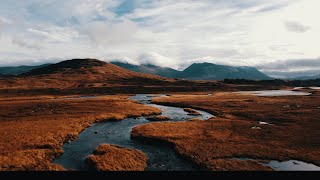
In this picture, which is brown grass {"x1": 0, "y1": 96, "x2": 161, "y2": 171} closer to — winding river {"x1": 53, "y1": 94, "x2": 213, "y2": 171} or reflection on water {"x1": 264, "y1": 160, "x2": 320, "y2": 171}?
winding river {"x1": 53, "y1": 94, "x2": 213, "y2": 171}

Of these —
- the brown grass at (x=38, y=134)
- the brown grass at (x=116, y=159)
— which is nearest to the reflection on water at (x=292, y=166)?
the brown grass at (x=116, y=159)

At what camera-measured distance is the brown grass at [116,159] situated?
36.6 metres

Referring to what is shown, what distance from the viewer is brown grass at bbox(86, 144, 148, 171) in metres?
36.6

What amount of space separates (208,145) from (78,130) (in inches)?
992

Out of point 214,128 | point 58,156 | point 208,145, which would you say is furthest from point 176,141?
point 58,156

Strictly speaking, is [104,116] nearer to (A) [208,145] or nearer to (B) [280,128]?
(A) [208,145]

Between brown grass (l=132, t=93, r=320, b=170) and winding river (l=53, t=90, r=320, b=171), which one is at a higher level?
brown grass (l=132, t=93, r=320, b=170)

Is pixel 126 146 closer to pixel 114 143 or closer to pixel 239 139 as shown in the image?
pixel 114 143

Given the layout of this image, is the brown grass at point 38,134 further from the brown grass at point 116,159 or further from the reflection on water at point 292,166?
the reflection on water at point 292,166

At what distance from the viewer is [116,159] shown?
1549 inches

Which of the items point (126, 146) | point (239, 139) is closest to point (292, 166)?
point (239, 139)

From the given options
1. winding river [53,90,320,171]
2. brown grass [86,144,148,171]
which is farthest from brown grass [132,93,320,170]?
brown grass [86,144,148,171]

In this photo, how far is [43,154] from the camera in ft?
134

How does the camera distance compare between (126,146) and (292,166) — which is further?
(126,146)
